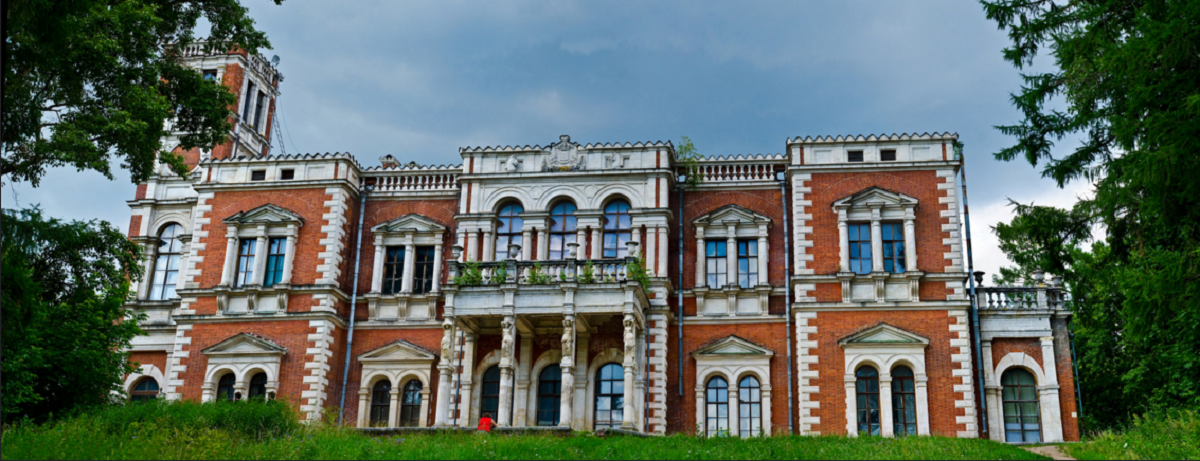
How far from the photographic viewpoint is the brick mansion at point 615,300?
27703mm

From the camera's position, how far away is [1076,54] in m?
19.6

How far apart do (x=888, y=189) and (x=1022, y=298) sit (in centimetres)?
482

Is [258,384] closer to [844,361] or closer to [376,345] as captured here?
[376,345]

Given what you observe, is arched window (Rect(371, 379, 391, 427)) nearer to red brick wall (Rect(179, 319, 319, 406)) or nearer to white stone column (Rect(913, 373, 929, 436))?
red brick wall (Rect(179, 319, 319, 406))

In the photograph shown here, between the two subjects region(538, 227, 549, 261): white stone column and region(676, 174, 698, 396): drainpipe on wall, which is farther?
region(538, 227, 549, 261): white stone column

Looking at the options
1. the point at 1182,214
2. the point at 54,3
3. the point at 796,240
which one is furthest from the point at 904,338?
the point at 54,3

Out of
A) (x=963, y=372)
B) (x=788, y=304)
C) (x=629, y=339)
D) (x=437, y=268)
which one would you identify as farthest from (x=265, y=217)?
(x=963, y=372)

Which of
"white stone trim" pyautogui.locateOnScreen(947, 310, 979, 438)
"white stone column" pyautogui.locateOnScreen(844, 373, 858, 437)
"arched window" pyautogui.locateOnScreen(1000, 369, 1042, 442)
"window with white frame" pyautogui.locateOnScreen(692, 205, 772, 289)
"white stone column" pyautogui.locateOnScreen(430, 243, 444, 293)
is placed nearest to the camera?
"white stone trim" pyautogui.locateOnScreen(947, 310, 979, 438)

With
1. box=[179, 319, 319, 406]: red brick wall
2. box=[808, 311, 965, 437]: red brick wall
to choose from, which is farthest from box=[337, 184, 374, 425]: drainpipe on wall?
box=[808, 311, 965, 437]: red brick wall

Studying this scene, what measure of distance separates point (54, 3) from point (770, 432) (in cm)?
2035

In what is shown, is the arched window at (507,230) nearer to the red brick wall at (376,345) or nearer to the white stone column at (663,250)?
the red brick wall at (376,345)

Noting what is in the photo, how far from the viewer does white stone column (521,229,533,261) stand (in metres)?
30.3

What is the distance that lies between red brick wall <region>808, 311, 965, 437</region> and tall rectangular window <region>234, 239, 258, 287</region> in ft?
56.0

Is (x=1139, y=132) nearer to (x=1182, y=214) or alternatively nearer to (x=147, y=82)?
(x=1182, y=214)
